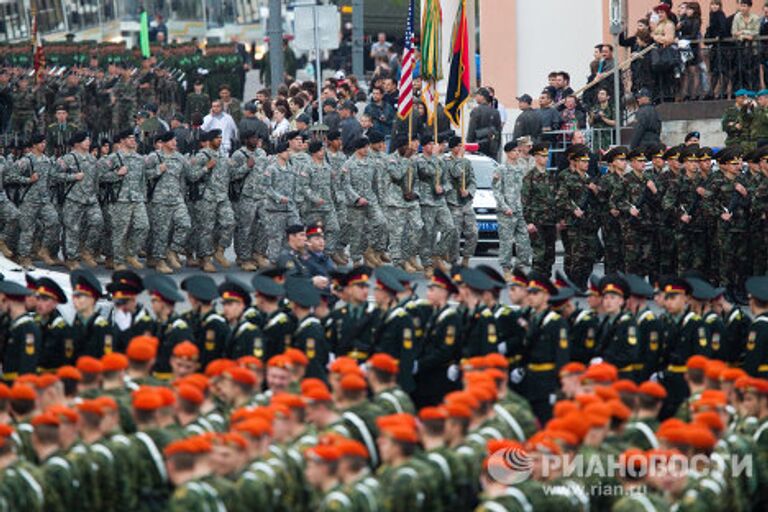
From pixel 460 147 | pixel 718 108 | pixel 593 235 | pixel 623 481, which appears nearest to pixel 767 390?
pixel 623 481

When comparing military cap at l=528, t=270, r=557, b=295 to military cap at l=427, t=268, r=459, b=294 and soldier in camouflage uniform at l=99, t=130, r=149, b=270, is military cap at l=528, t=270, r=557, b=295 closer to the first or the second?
military cap at l=427, t=268, r=459, b=294

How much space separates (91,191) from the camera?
26.0 m

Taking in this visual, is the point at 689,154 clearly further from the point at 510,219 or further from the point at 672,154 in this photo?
the point at 510,219

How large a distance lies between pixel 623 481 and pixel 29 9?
50.0m

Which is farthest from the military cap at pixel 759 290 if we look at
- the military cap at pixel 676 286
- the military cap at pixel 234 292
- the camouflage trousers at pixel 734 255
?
the camouflage trousers at pixel 734 255

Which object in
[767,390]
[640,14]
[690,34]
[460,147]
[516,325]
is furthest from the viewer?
[640,14]

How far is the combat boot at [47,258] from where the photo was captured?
87.0 feet

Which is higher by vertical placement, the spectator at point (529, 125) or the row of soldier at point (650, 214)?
the spectator at point (529, 125)

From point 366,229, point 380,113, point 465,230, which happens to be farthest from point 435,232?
point 380,113

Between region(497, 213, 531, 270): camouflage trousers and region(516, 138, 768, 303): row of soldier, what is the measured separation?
13.1 inches

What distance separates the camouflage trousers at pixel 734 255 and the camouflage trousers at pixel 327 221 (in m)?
5.04

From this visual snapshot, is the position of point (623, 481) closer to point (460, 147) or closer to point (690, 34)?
point (460, 147)

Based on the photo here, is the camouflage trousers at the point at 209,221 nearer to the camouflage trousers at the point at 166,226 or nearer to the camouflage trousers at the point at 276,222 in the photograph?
the camouflage trousers at the point at 166,226

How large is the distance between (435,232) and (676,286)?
28.6 feet
